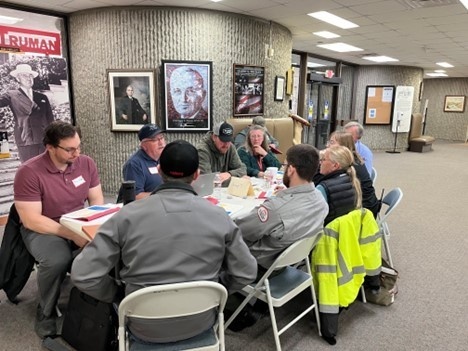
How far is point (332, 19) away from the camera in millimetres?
5387

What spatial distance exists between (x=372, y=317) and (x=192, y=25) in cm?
414

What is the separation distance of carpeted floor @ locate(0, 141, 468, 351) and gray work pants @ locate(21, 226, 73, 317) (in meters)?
0.29

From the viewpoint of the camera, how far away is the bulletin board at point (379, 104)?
36.9 feet

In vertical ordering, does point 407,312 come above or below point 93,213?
below

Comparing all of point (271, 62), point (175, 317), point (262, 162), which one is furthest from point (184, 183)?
point (271, 62)

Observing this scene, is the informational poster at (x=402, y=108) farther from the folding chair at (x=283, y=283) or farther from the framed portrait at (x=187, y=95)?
the folding chair at (x=283, y=283)

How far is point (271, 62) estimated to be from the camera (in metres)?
5.75

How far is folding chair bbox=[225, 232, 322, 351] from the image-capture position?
183 centimetres

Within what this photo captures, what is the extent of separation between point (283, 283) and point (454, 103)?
16253mm

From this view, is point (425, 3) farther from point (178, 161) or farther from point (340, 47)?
point (178, 161)

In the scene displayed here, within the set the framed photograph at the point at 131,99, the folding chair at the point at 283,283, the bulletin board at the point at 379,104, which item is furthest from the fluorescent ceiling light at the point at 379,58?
the folding chair at the point at 283,283

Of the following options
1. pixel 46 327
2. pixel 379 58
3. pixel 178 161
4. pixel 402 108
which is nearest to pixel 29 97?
pixel 46 327

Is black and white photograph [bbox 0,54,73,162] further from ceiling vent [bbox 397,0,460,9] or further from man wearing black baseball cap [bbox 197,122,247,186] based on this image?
ceiling vent [bbox 397,0,460,9]

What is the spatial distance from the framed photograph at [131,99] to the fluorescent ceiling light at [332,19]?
2548 millimetres
